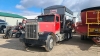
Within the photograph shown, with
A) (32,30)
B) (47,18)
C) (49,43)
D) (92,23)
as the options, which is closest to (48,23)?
(47,18)

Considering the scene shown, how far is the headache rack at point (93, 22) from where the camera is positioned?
8.46 m

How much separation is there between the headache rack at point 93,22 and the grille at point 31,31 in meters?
A: 3.39

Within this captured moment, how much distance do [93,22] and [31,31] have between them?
162 inches

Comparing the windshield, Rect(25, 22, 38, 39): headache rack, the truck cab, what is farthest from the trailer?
Rect(25, 22, 38, 39): headache rack

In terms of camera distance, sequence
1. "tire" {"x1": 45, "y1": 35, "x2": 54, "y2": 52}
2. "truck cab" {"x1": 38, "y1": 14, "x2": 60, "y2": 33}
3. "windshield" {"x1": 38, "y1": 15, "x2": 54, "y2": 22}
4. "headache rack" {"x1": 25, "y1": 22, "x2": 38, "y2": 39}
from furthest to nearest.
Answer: "windshield" {"x1": 38, "y1": 15, "x2": 54, "y2": 22}, "truck cab" {"x1": 38, "y1": 14, "x2": 60, "y2": 33}, "headache rack" {"x1": 25, "y1": 22, "x2": 38, "y2": 39}, "tire" {"x1": 45, "y1": 35, "x2": 54, "y2": 52}

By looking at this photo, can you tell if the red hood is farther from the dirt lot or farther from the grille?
the dirt lot

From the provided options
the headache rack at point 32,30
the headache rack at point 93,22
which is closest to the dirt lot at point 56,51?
the headache rack at point 32,30

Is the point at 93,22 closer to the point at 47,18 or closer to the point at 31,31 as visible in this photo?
the point at 47,18

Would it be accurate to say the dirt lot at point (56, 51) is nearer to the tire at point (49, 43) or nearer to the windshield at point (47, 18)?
the tire at point (49, 43)

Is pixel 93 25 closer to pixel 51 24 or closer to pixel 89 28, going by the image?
pixel 89 28

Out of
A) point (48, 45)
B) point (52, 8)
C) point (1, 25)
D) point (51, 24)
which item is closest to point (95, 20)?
point (51, 24)

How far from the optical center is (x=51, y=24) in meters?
8.83

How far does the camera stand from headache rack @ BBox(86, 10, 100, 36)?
27.7 ft

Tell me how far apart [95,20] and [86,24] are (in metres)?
0.63
